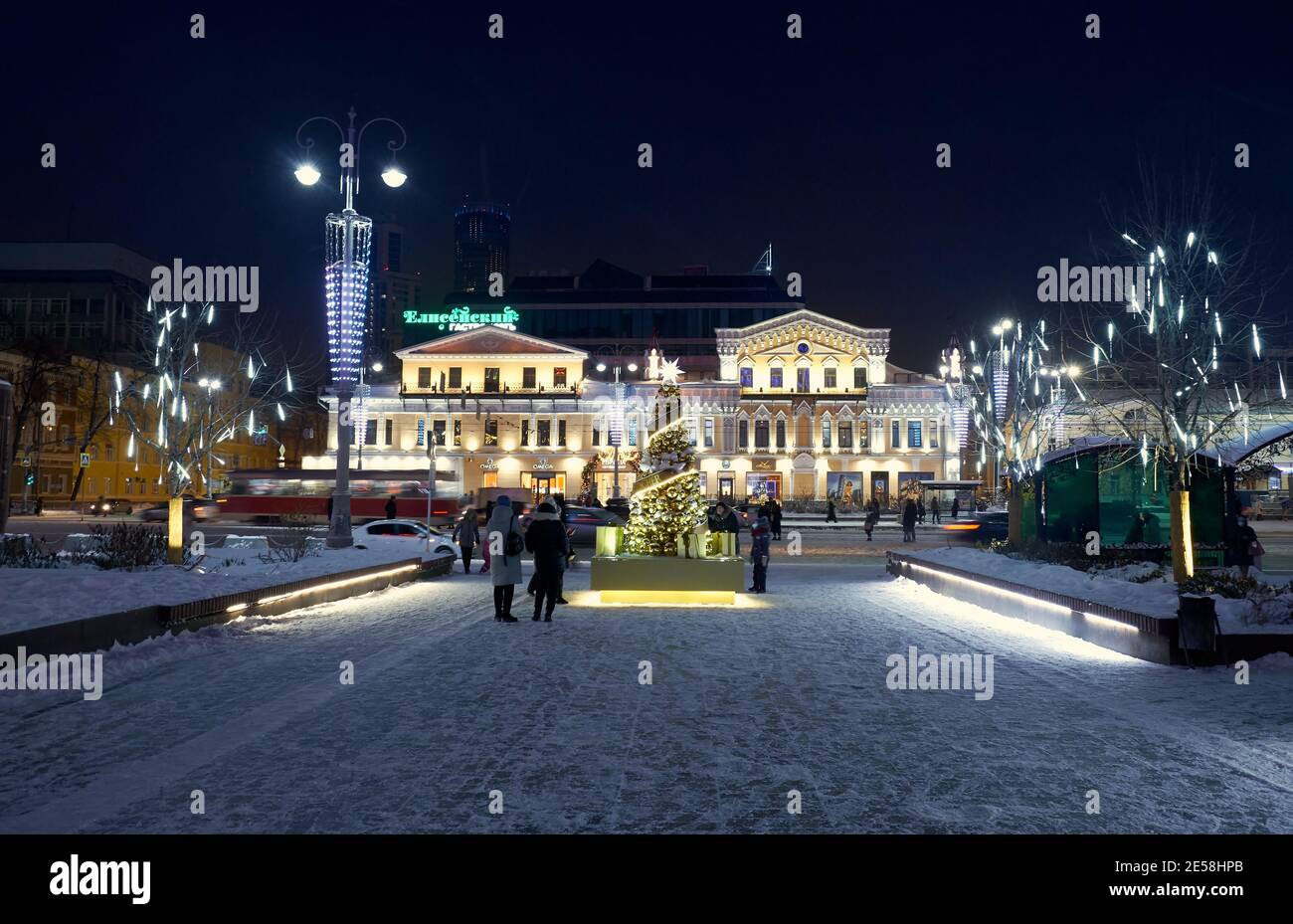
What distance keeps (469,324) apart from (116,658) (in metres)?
78.7

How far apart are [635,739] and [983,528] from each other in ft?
93.9

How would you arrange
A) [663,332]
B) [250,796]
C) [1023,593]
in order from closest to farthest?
[250,796] → [1023,593] → [663,332]

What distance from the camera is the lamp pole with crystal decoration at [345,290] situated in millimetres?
20750

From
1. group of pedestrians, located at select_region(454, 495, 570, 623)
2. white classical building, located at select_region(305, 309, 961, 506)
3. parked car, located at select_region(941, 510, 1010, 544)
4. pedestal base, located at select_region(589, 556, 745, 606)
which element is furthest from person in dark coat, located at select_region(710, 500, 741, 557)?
white classical building, located at select_region(305, 309, 961, 506)

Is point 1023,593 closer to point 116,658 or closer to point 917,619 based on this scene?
point 917,619

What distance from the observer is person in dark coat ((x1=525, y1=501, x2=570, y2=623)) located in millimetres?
13883

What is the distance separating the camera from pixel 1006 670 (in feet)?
32.7

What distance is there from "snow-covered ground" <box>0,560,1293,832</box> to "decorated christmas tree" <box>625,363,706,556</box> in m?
5.18

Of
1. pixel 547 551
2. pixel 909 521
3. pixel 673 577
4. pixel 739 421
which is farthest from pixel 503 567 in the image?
pixel 739 421

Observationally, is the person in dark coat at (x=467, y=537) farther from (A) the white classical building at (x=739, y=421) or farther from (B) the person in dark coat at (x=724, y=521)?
(A) the white classical building at (x=739, y=421)

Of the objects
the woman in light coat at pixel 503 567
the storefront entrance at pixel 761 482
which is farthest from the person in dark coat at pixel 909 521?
the storefront entrance at pixel 761 482

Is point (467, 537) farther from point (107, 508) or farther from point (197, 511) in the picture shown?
point (107, 508)
